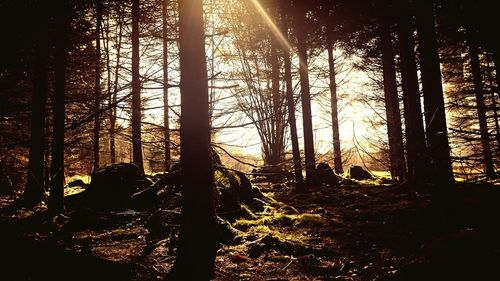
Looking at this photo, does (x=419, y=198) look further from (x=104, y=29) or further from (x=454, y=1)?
(x=104, y=29)

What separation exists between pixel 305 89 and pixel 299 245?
7.68 m

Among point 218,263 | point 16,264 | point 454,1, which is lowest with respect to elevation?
point 218,263

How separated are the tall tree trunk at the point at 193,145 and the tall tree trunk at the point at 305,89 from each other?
745cm

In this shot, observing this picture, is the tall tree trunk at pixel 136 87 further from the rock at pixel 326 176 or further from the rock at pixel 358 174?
the rock at pixel 358 174

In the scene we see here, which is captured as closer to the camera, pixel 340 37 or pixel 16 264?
pixel 16 264

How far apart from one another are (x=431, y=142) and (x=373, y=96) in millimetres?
12545

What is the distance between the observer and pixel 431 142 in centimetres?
652

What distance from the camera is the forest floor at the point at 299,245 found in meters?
3.51

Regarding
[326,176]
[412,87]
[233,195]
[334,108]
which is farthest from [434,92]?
[334,108]

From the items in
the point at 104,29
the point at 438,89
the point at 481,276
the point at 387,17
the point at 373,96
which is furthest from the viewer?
the point at 373,96

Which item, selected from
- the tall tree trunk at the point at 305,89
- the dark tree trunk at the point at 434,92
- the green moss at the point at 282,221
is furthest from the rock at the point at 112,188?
the dark tree trunk at the point at 434,92

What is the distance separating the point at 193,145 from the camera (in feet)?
14.4

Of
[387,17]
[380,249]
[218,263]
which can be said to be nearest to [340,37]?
[387,17]

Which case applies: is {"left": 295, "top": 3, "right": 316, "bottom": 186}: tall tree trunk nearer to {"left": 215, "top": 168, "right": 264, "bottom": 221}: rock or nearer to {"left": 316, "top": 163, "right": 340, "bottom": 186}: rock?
{"left": 316, "top": 163, "right": 340, "bottom": 186}: rock
